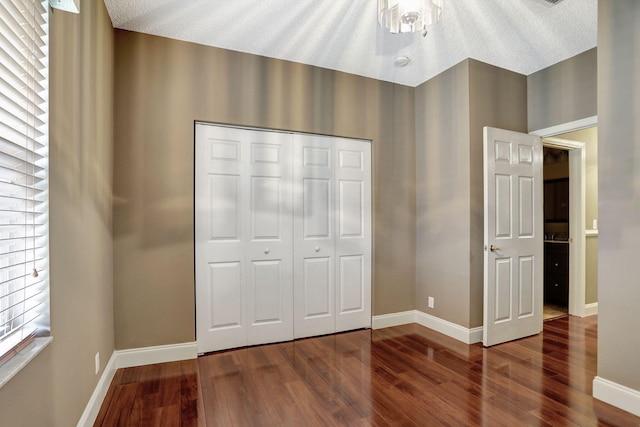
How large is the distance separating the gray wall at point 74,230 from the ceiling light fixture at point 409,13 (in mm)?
1680

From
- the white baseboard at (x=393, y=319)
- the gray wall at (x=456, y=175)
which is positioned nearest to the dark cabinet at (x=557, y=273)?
the gray wall at (x=456, y=175)

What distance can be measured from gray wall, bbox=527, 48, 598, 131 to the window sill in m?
4.14

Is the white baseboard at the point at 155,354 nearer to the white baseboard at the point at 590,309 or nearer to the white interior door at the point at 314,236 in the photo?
the white interior door at the point at 314,236

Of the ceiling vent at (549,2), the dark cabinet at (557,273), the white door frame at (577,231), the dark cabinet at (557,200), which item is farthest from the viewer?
the dark cabinet at (557,200)

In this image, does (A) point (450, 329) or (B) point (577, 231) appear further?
(B) point (577, 231)

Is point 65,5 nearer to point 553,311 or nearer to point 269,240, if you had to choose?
point 269,240

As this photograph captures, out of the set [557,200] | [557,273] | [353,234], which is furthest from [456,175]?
[557,200]

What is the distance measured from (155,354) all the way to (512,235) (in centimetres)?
341

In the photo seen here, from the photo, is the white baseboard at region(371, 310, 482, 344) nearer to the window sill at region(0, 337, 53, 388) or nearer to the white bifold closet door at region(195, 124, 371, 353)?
the white bifold closet door at region(195, 124, 371, 353)

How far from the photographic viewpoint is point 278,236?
3195 millimetres

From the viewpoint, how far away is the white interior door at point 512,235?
10.1ft

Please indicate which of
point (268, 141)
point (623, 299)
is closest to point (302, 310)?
point (268, 141)

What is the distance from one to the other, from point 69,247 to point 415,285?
327 cm

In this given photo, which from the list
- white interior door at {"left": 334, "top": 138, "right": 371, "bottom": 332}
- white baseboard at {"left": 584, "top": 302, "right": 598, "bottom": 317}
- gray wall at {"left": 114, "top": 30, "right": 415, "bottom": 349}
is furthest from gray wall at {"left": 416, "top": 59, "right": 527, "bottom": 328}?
white baseboard at {"left": 584, "top": 302, "right": 598, "bottom": 317}
